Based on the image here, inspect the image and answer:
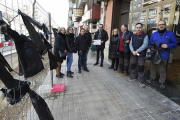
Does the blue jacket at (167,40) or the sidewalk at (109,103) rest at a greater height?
the blue jacket at (167,40)

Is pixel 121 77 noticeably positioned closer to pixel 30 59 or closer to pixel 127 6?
pixel 30 59

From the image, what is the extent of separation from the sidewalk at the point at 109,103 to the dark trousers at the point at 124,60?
77 cm

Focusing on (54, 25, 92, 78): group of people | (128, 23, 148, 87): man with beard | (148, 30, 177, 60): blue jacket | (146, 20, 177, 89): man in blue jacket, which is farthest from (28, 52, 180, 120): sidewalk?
(148, 30, 177, 60): blue jacket

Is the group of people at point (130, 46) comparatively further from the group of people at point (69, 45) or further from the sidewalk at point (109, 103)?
the sidewalk at point (109, 103)

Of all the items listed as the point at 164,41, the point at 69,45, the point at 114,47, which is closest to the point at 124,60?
the point at 114,47

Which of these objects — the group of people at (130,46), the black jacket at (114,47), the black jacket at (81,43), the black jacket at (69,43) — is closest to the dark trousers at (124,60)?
the group of people at (130,46)

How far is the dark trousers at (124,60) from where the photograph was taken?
15.4 feet

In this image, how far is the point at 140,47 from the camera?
12.4 feet

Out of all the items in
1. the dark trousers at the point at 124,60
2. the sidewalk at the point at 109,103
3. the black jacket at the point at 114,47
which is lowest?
the sidewalk at the point at 109,103

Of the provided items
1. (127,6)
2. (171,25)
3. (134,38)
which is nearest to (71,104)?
→ (134,38)

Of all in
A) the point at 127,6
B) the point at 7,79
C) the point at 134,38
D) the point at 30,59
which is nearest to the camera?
the point at 7,79

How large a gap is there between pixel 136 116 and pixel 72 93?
5.99 ft

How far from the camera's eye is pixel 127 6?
6871 mm

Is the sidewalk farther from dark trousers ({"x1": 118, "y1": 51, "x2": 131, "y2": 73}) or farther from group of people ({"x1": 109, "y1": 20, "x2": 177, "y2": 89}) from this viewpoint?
dark trousers ({"x1": 118, "y1": 51, "x2": 131, "y2": 73})
